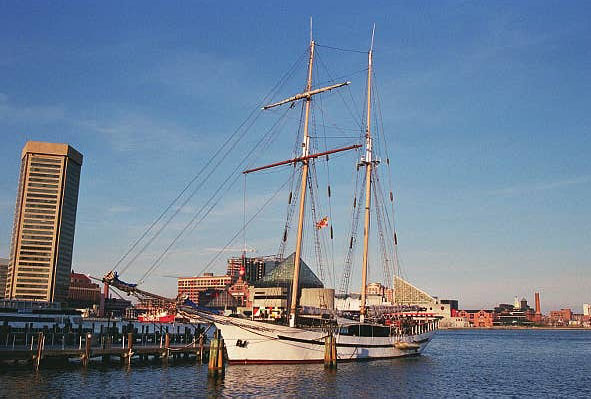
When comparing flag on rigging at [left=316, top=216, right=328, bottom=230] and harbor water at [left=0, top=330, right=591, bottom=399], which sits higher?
flag on rigging at [left=316, top=216, right=328, bottom=230]

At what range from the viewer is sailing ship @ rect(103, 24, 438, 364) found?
→ 185 ft

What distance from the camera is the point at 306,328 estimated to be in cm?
5997

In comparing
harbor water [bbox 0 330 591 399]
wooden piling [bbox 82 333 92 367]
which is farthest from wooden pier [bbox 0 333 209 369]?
harbor water [bbox 0 330 591 399]

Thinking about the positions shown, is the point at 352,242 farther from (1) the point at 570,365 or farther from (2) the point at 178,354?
(1) the point at 570,365

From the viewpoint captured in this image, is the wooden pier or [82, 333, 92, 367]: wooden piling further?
[82, 333, 92, 367]: wooden piling

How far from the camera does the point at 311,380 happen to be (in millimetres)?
49344

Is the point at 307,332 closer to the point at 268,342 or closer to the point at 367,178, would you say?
the point at 268,342

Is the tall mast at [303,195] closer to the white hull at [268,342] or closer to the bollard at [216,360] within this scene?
the white hull at [268,342]

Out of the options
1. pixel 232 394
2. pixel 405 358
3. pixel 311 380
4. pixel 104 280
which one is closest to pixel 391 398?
pixel 311 380

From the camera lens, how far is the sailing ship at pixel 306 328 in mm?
56312

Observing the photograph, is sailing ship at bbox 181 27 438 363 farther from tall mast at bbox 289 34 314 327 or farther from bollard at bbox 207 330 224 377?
bollard at bbox 207 330 224 377

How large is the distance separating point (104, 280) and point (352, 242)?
38855 millimetres

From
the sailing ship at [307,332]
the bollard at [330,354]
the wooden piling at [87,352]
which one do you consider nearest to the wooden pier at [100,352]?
the wooden piling at [87,352]

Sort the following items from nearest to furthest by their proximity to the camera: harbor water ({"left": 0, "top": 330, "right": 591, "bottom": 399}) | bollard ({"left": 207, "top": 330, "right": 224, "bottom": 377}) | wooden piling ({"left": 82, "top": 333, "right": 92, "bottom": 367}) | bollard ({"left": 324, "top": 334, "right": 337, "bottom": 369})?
harbor water ({"left": 0, "top": 330, "right": 591, "bottom": 399}), bollard ({"left": 207, "top": 330, "right": 224, "bottom": 377}), wooden piling ({"left": 82, "top": 333, "right": 92, "bottom": 367}), bollard ({"left": 324, "top": 334, "right": 337, "bottom": 369})
